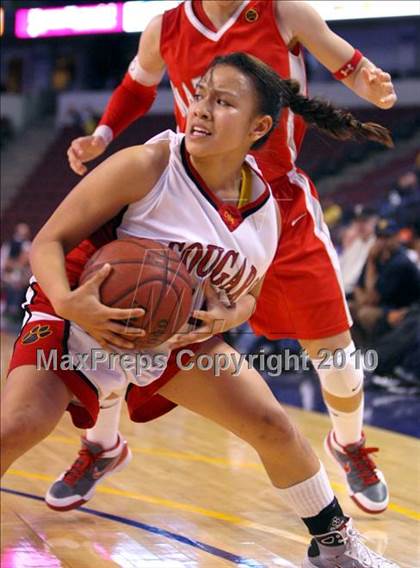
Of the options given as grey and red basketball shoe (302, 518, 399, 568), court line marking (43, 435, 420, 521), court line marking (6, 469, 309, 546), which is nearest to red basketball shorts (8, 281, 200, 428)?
grey and red basketball shoe (302, 518, 399, 568)

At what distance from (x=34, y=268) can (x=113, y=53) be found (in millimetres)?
12815

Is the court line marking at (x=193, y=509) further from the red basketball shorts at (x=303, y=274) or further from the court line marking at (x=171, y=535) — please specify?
the red basketball shorts at (x=303, y=274)

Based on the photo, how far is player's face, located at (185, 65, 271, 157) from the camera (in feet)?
9.04

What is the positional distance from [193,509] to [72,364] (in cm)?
149

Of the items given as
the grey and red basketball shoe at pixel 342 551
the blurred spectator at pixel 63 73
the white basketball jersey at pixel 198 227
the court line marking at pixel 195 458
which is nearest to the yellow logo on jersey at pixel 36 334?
the white basketball jersey at pixel 198 227

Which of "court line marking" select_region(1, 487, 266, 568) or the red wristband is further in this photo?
the red wristband

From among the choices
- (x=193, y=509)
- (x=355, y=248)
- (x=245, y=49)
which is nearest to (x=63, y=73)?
(x=355, y=248)

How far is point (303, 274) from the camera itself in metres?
3.72

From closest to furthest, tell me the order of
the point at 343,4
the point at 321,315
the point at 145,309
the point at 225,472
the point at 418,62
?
the point at 145,309 → the point at 321,315 → the point at 225,472 → the point at 343,4 → the point at 418,62

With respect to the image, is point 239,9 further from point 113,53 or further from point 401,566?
point 113,53

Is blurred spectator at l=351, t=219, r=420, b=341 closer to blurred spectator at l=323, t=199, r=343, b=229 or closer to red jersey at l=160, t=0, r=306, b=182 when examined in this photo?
blurred spectator at l=323, t=199, r=343, b=229

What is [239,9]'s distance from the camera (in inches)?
147

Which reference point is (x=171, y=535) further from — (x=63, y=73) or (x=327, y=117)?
(x=63, y=73)

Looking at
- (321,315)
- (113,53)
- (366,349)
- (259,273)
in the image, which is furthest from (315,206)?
(113,53)
